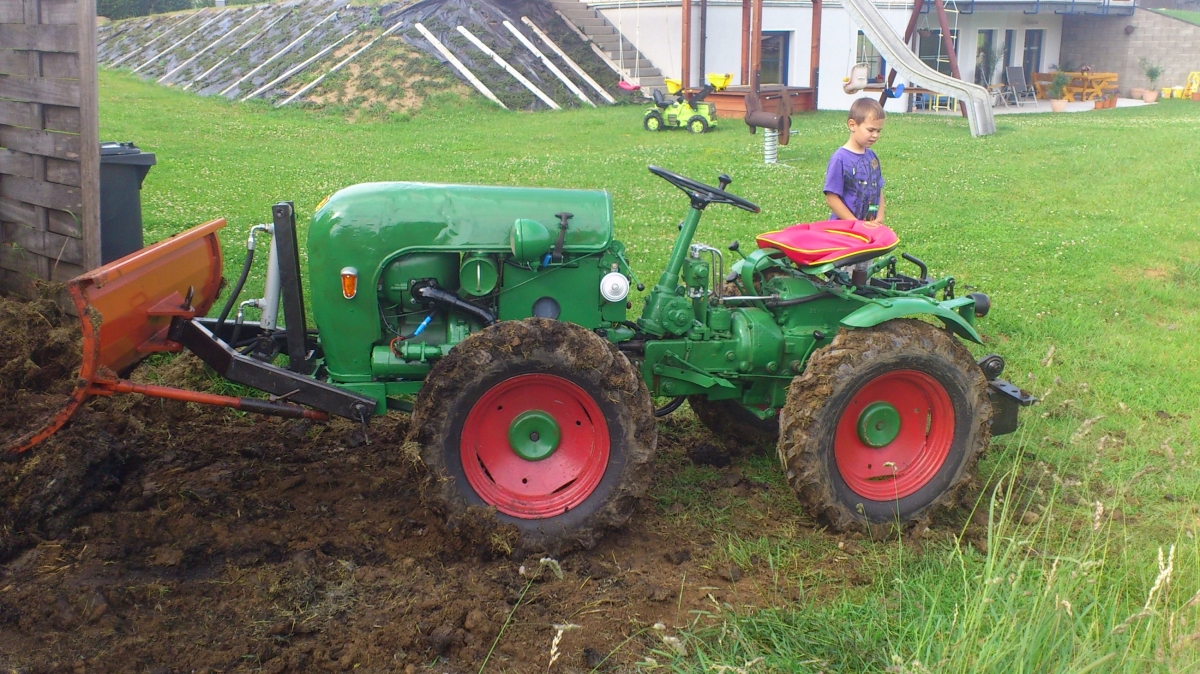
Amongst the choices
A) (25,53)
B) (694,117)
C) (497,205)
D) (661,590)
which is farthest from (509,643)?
(694,117)

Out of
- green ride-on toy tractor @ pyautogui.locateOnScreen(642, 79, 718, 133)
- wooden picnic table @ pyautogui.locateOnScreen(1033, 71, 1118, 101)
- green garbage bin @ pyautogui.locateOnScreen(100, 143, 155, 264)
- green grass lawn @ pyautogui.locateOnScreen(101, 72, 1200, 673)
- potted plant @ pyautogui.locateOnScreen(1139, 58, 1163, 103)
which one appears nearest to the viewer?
green grass lawn @ pyautogui.locateOnScreen(101, 72, 1200, 673)

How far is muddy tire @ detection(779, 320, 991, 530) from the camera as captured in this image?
13.8ft

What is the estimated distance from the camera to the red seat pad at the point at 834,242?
447 cm

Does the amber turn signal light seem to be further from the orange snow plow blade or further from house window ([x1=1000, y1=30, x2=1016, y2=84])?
house window ([x1=1000, y1=30, x2=1016, y2=84])

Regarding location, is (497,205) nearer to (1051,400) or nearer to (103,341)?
(103,341)

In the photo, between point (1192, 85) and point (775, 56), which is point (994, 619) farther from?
point (1192, 85)

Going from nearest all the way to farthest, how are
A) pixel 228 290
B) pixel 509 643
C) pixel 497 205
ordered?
pixel 509 643 → pixel 497 205 → pixel 228 290

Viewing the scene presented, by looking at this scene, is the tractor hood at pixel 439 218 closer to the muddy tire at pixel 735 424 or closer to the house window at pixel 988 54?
the muddy tire at pixel 735 424

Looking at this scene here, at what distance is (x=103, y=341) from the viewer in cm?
383

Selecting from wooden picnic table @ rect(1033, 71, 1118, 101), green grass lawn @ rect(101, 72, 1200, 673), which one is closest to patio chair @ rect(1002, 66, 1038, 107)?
wooden picnic table @ rect(1033, 71, 1118, 101)

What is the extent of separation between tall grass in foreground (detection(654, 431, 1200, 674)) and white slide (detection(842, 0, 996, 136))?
16306 mm

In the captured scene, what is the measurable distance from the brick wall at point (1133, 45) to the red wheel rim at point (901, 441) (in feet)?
103

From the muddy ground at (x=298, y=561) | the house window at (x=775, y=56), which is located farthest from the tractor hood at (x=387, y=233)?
the house window at (x=775, y=56)

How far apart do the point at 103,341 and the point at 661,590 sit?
2.29m
